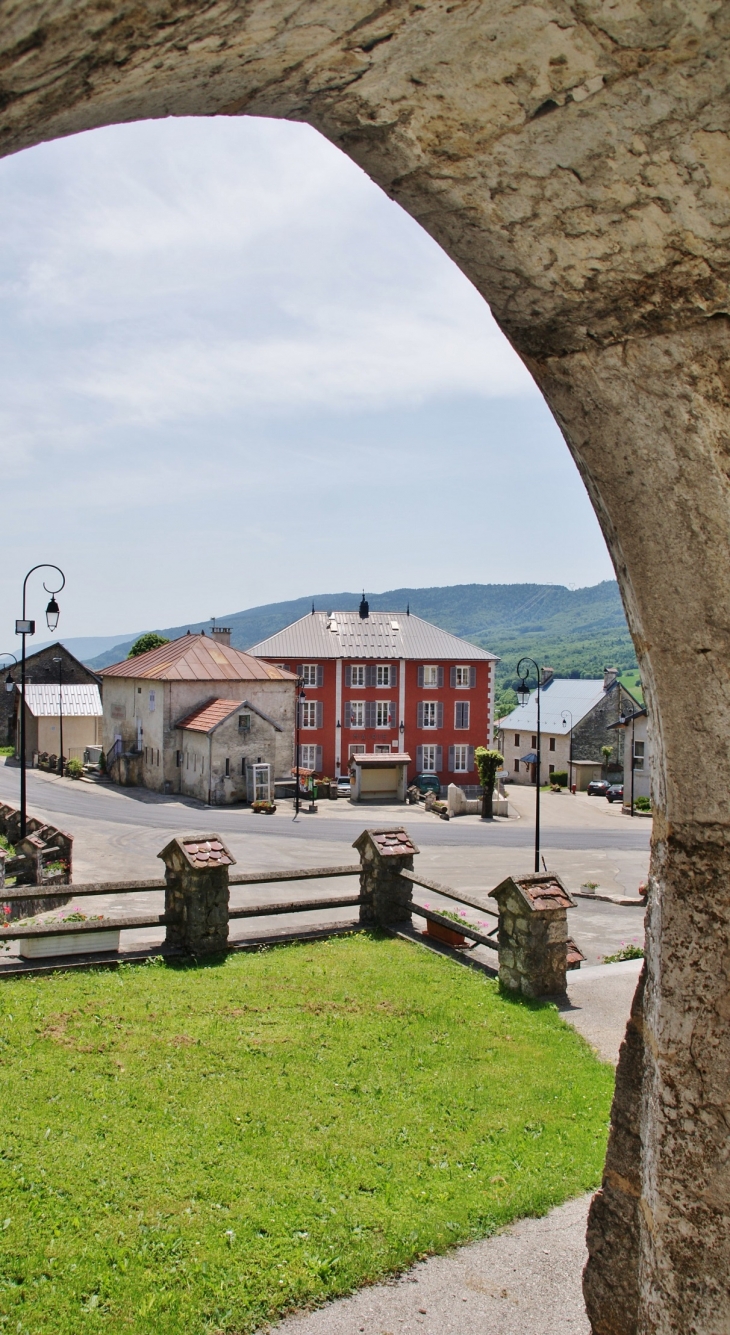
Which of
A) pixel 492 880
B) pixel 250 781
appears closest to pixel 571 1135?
pixel 492 880

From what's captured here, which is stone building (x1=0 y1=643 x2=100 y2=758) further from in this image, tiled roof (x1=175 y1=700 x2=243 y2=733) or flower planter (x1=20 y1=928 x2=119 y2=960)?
flower planter (x1=20 y1=928 x2=119 y2=960)

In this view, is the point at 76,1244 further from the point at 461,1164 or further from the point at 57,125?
the point at 57,125

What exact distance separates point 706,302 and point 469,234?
1.61 feet

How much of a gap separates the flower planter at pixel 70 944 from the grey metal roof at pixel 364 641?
31411mm

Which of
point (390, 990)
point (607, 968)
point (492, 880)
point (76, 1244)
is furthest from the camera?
point (492, 880)

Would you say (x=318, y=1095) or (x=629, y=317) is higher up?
(x=629, y=317)

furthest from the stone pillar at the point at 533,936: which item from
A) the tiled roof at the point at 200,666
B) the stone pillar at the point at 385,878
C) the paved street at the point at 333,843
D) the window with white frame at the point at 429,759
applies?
the window with white frame at the point at 429,759

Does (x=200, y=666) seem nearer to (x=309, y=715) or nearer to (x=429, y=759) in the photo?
(x=309, y=715)

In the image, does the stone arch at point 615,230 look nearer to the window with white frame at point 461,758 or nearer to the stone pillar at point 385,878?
the stone pillar at point 385,878

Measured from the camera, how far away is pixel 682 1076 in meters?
2.08

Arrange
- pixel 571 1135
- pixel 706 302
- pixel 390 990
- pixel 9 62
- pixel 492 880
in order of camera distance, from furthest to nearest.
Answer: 1. pixel 492 880
2. pixel 390 990
3. pixel 571 1135
4. pixel 706 302
5. pixel 9 62

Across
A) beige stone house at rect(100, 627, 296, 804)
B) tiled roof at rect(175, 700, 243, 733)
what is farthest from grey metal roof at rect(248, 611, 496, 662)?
tiled roof at rect(175, 700, 243, 733)

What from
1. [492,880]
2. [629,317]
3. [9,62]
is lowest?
[492,880]

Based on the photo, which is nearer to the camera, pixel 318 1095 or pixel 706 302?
pixel 706 302
